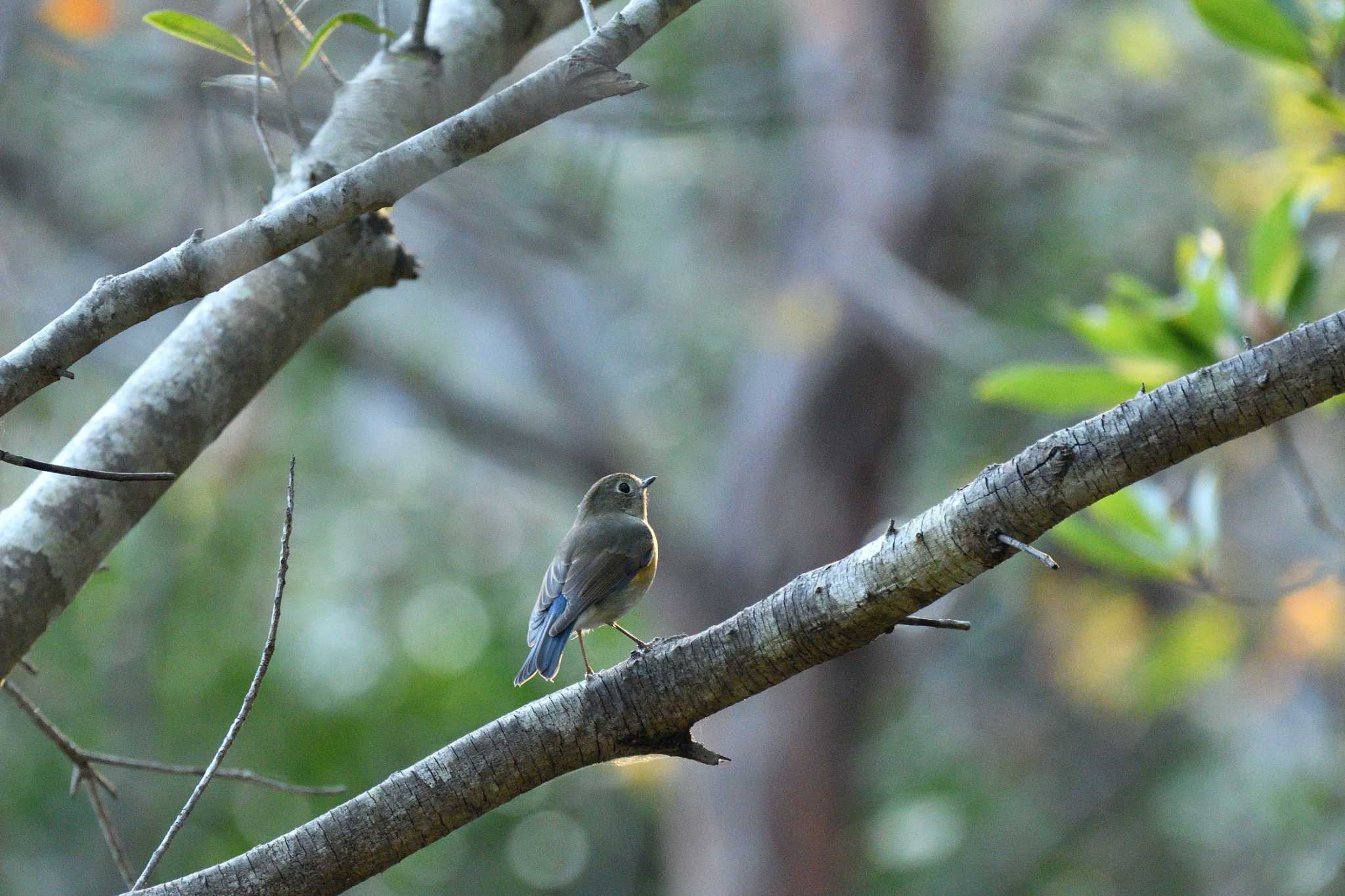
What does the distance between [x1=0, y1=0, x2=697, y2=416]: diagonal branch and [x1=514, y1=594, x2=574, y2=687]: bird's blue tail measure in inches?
48.9

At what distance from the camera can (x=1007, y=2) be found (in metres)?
9.32

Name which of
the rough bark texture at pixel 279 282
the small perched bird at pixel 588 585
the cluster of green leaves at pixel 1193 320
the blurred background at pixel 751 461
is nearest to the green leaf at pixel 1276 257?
the cluster of green leaves at pixel 1193 320

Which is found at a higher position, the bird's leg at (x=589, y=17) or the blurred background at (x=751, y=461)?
the bird's leg at (x=589, y=17)

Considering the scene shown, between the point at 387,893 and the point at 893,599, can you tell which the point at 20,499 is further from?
the point at 387,893

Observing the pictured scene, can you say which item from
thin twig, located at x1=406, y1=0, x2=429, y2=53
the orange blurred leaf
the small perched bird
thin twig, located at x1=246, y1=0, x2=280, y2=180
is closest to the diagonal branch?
thin twig, located at x1=246, y1=0, x2=280, y2=180

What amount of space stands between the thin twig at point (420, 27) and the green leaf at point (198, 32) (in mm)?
338

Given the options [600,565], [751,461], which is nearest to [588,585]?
[600,565]

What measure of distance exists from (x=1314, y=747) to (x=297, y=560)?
295 inches

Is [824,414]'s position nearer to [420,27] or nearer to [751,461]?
[751,461]

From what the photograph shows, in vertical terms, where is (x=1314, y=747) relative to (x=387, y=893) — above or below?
below

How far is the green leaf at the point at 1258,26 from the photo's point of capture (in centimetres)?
280

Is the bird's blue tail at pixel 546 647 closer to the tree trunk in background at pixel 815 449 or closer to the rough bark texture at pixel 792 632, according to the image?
the rough bark texture at pixel 792 632

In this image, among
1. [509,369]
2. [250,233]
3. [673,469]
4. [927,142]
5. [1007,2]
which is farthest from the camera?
[509,369]

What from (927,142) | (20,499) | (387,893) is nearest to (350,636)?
(387,893)
